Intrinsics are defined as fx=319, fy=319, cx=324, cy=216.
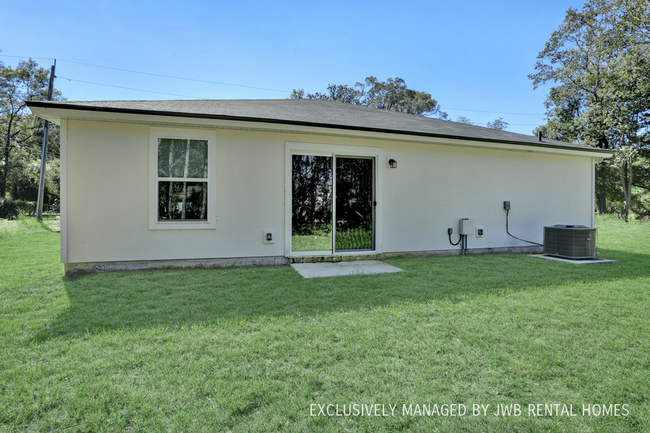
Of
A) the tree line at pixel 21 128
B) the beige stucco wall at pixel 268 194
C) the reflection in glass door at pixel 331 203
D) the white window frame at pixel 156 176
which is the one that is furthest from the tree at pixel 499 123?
the tree line at pixel 21 128

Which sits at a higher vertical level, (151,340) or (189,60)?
(189,60)

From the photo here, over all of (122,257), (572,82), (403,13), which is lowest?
(122,257)

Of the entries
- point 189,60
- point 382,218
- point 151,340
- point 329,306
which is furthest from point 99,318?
point 189,60

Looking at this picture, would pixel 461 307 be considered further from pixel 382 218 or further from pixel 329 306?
pixel 382 218

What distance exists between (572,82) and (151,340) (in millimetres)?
27774

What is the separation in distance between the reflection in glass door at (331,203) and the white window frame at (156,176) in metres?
1.39

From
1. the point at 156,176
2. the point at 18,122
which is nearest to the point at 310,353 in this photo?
the point at 156,176

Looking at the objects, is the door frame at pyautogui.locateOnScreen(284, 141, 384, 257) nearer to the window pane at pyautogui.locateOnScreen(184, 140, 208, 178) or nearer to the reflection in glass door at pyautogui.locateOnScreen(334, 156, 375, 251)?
the reflection in glass door at pyautogui.locateOnScreen(334, 156, 375, 251)

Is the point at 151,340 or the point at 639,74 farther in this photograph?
the point at 639,74

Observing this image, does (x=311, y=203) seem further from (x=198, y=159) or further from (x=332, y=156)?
(x=198, y=159)

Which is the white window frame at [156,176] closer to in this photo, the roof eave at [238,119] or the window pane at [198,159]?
the window pane at [198,159]

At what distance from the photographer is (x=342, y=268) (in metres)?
5.43

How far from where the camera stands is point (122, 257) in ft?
16.6

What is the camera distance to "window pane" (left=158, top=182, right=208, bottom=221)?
17.1 feet
